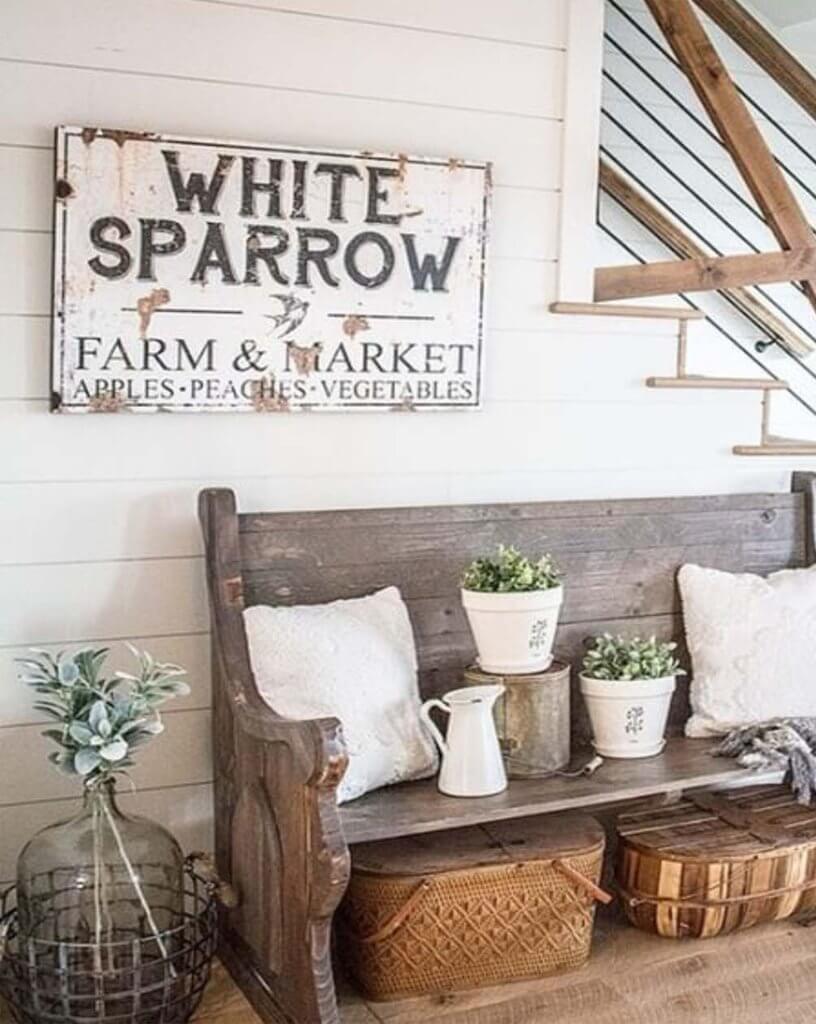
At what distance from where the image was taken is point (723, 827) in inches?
115

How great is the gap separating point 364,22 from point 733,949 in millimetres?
2097

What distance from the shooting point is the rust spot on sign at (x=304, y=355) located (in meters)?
2.78

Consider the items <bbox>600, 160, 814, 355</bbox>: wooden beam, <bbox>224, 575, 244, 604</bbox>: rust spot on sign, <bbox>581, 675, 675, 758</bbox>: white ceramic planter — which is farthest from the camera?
<bbox>600, 160, 814, 355</bbox>: wooden beam

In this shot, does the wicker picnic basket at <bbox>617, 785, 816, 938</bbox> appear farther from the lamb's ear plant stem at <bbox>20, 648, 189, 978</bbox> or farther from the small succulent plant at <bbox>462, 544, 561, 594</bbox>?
the lamb's ear plant stem at <bbox>20, 648, 189, 978</bbox>

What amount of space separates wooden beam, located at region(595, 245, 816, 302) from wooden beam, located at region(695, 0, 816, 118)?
2.44 feet

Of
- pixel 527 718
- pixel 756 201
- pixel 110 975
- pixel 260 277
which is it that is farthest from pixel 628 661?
pixel 110 975

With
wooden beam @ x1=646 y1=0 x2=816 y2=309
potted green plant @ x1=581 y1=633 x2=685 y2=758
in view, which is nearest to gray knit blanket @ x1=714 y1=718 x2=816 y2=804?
potted green plant @ x1=581 y1=633 x2=685 y2=758

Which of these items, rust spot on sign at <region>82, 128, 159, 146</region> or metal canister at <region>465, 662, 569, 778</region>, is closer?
rust spot on sign at <region>82, 128, 159, 146</region>

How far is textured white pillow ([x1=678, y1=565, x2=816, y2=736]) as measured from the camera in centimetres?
303

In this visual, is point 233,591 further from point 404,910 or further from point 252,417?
point 404,910

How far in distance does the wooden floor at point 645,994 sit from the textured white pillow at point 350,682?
0.44 m

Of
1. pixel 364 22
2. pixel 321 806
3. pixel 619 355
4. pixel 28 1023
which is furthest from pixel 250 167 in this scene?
pixel 28 1023

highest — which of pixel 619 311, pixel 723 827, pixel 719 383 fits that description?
pixel 619 311

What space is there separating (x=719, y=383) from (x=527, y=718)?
102 centimetres
